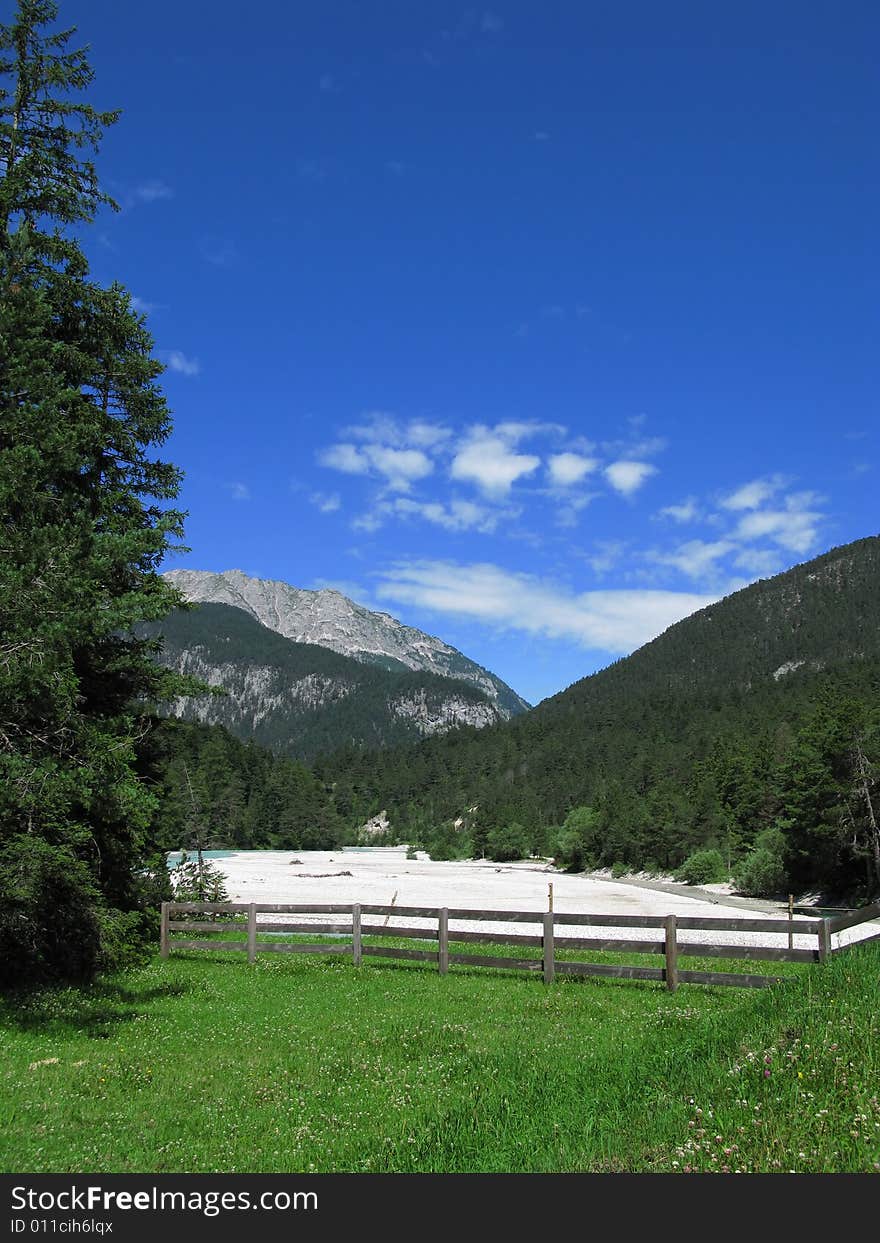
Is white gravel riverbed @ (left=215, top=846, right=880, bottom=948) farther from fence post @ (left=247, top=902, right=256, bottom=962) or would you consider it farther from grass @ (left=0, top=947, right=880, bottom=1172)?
grass @ (left=0, top=947, right=880, bottom=1172)

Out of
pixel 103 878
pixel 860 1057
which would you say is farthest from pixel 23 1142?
pixel 103 878

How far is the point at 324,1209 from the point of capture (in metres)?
4.87

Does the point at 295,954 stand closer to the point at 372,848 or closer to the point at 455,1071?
the point at 455,1071

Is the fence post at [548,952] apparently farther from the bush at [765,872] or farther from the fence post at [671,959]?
the bush at [765,872]

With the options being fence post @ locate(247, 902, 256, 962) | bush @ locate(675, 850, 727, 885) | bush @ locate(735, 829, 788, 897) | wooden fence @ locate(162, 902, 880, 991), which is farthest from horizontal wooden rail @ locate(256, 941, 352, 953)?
bush @ locate(675, 850, 727, 885)

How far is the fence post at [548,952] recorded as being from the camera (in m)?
14.1

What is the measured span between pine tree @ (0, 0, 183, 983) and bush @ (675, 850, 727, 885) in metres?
61.7

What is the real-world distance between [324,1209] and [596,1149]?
205cm

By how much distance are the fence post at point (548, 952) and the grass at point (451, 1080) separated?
2.00 ft

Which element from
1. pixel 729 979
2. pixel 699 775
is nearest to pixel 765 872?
pixel 699 775

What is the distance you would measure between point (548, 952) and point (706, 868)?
60.6m

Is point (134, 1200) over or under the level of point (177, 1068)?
A: over

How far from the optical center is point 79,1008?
12.0 meters

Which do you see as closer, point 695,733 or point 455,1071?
point 455,1071
